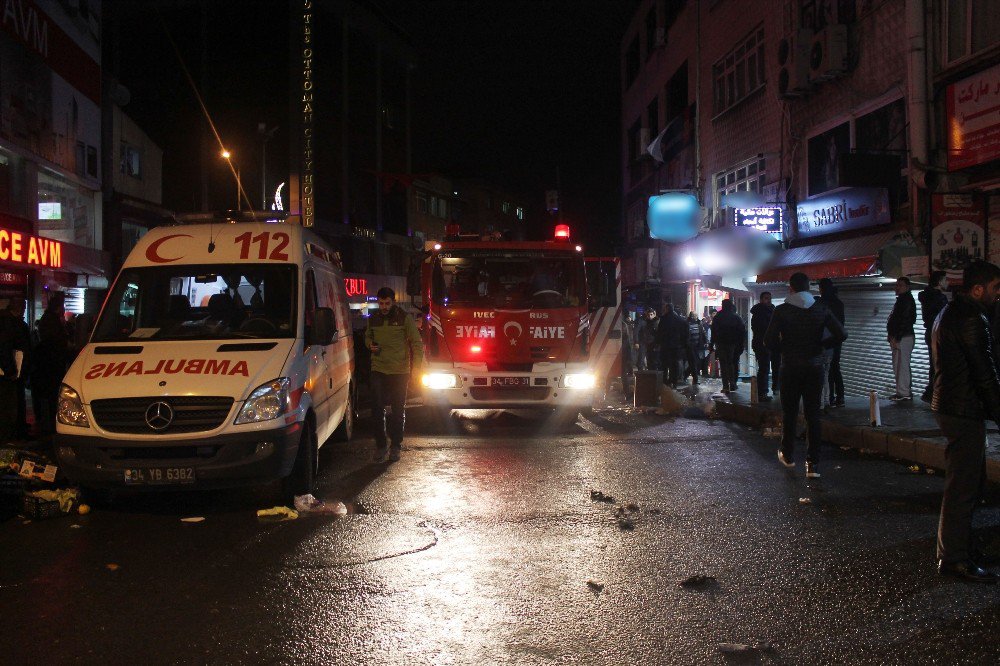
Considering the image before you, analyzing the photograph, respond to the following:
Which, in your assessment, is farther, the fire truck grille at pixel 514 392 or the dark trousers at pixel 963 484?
the fire truck grille at pixel 514 392

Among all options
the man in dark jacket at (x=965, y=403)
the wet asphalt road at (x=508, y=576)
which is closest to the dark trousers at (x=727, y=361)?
the wet asphalt road at (x=508, y=576)

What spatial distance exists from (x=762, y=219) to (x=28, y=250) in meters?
15.1

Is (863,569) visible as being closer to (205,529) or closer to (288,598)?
(288,598)

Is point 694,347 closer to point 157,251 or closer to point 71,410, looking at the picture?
point 157,251

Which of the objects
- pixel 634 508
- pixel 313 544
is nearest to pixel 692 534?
pixel 634 508

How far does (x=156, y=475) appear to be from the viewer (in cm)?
627

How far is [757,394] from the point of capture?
1326 cm

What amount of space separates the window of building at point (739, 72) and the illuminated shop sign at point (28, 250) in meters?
16.7

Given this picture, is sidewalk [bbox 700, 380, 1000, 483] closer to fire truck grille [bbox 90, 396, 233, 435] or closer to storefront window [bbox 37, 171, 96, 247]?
fire truck grille [bbox 90, 396, 233, 435]

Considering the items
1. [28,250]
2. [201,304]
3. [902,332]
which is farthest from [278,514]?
[28,250]

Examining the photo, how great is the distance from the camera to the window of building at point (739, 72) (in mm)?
20750

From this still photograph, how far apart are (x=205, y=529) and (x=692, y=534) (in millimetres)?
3727

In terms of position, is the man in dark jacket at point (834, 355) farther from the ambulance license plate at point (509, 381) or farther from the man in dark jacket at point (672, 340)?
the man in dark jacket at point (672, 340)

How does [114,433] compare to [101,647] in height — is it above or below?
above
